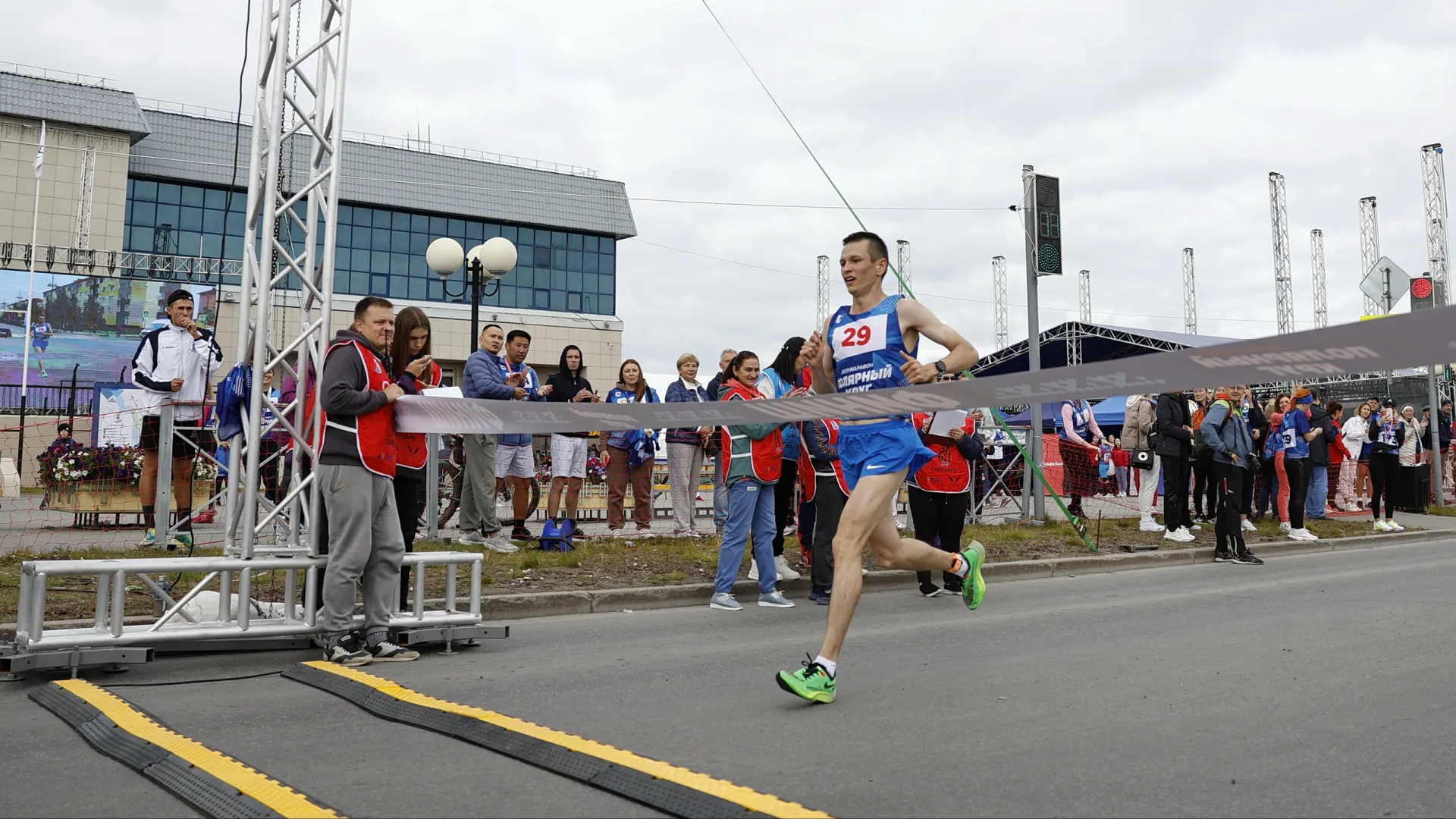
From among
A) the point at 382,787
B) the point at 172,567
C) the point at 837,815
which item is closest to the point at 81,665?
the point at 172,567

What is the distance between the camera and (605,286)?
5212 centimetres

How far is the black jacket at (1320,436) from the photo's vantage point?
15.9 metres

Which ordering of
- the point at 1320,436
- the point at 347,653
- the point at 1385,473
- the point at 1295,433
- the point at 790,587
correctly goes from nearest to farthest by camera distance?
the point at 347,653 → the point at 790,587 → the point at 1295,433 → the point at 1320,436 → the point at 1385,473

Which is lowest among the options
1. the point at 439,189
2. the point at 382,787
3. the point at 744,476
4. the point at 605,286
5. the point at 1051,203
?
the point at 382,787

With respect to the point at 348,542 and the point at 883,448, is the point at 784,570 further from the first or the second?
the point at 883,448

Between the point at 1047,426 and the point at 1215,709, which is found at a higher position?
the point at 1047,426

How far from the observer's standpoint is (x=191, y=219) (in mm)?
44062

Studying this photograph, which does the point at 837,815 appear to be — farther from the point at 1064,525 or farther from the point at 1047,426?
the point at 1047,426

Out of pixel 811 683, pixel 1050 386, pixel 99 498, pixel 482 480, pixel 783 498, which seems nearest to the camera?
pixel 1050 386

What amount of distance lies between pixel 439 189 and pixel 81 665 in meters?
45.8

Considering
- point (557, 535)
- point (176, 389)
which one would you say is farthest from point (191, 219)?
point (557, 535)

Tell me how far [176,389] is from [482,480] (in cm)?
269

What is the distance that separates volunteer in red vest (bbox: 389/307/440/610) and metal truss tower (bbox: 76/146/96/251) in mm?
40018

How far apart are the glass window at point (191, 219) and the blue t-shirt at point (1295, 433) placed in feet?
136
